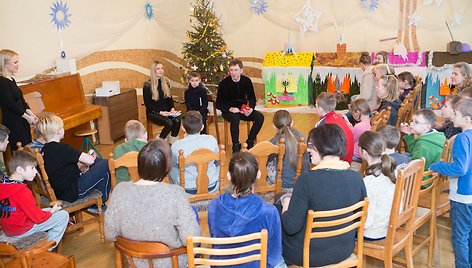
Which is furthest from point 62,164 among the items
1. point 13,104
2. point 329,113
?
point 329,113

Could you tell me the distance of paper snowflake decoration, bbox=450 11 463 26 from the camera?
23.7 feet

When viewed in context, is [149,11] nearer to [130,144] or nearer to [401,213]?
[130,144]

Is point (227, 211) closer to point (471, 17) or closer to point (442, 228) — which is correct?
point (442, 228)

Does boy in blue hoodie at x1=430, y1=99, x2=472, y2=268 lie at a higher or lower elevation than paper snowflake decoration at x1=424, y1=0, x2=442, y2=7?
lower

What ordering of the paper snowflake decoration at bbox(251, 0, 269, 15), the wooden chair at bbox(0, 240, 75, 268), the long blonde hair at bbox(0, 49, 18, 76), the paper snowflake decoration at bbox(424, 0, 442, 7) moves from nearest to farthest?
the wooden chair at bbox(0, 240, 75, 268) → the long blonde hair at bbox(0, 49, 18, 76) → the paper snowflake decoration at bbox(424, 0, 442, 7) → the paper snowflake decoration at bbox(251, 0, 269, 15)

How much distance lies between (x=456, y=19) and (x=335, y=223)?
637 centimetres

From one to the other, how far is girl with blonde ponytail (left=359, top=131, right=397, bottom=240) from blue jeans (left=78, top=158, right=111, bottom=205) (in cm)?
196

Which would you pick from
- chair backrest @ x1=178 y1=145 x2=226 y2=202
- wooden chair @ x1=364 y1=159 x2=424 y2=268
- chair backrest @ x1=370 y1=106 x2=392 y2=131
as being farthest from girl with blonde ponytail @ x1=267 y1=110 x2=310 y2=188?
wooden chair @ x1=364 y1=159 x2=424 y2=268

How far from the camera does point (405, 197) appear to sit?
2.54 m

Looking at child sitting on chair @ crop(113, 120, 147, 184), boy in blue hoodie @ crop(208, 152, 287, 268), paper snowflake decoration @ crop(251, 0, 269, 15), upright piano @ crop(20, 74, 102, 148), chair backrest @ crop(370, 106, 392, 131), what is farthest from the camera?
paper snowflake decoration @ crop(251, 0, 269, 15)

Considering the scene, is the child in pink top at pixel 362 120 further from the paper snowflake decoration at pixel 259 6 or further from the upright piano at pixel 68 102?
the paper snowflake decoration at pixel 259 6

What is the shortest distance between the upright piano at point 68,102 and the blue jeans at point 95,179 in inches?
64.8

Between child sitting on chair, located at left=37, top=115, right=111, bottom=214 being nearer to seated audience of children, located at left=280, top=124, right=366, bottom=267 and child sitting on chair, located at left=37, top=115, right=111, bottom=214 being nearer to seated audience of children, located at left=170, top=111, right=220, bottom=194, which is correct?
seated audience of children, located at left=170, top=111, right=220, bottom=194

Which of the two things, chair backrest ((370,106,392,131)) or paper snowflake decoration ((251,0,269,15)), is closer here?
chair backrest ((370,106,392,131))
